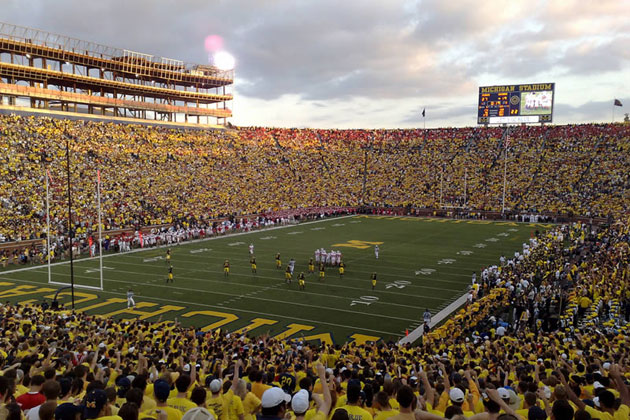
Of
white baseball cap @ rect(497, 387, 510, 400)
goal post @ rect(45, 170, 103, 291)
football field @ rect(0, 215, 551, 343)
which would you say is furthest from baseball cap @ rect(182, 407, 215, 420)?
goal post @ rect(45, 170, 103, 291)

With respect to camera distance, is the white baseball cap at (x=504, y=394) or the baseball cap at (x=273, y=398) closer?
the baseball cap at (x=273, y=398)

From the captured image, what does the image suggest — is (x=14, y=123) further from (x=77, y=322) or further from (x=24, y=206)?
(x=77, y=322)

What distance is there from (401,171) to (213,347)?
178 feet

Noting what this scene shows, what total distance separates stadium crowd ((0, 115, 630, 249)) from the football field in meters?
8.14

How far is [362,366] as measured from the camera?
9.18m

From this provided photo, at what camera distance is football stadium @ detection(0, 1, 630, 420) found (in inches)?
231

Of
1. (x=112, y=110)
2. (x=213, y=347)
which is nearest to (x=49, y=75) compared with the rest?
(x=112, y=110)

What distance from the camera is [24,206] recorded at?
3247cm

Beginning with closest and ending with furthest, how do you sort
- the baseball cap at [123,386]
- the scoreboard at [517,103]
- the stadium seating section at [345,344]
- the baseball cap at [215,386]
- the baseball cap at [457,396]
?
the baseball cap at [457,396] → the stadium seating section at [345,344] → the baseball cap at [215,386] → the baseball cap at [123,386] → the scoreboard at [517,103]

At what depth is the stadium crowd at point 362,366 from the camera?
427cm

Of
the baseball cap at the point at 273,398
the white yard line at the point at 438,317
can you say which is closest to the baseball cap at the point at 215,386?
the baseball cap at the point at 273,398

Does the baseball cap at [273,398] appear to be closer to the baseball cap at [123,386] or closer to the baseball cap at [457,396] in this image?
the baseball cap at [457,396]

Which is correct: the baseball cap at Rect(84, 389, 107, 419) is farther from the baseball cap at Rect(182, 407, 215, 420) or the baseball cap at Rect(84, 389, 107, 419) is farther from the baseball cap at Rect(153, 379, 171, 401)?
the baseball cap at Rect(182, 407, 215, 420)

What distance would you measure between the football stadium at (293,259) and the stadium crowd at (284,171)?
0.80 ft
